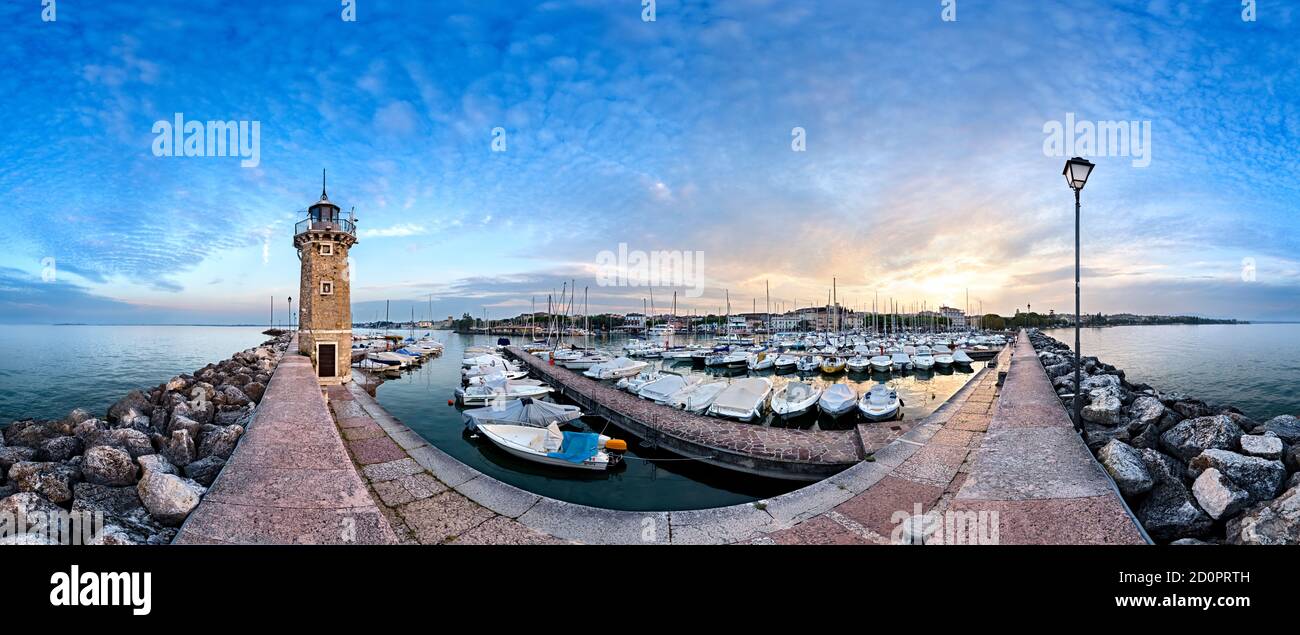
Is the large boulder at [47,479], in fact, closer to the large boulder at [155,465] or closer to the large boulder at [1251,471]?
the large boulder at [155,465]

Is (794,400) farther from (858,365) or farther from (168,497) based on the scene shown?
(858,365)

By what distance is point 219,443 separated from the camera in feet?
25.3

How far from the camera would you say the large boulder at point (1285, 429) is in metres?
6.54

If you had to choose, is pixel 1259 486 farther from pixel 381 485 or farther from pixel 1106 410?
pixel 381 485

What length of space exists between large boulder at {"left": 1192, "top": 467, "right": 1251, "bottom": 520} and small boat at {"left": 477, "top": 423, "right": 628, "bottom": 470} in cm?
908

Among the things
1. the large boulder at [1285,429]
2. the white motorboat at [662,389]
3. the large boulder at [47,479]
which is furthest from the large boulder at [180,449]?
the large boulder at [1285,429]

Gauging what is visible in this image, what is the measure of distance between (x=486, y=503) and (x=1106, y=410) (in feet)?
32.9

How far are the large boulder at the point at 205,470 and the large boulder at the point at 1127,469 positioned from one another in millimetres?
11489

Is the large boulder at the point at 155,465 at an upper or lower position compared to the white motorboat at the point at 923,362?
upper

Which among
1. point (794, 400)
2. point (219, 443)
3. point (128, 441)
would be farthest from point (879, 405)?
point (128, 441)

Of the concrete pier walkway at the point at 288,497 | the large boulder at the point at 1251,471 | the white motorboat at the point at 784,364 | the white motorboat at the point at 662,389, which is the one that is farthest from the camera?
the white motorboat at the point at 784,364

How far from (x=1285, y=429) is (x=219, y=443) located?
1699cm

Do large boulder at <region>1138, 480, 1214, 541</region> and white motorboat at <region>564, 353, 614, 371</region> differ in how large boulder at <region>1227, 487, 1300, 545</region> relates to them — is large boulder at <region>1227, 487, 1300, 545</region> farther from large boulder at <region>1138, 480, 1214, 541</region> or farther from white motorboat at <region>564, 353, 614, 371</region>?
white motorboat at <region>564, 353, 614, 371</region>

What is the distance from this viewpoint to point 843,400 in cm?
1609
